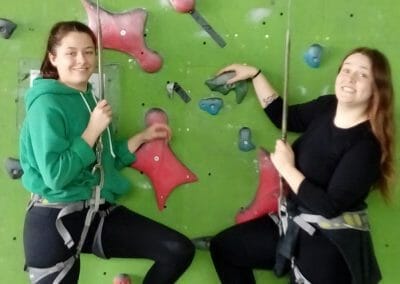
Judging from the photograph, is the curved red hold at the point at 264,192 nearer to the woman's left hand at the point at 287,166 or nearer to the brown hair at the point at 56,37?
the woman's left hand at the point at 287,166

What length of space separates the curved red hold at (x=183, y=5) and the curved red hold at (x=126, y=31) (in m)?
0.11

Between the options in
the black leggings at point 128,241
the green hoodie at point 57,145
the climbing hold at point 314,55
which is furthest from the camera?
the climbing hold at point 314,55

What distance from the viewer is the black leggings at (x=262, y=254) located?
1505mm

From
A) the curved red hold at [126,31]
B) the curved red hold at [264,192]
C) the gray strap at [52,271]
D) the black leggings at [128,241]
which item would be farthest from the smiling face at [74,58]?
the curved red hold at [264,192]

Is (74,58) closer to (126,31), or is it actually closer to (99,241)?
(126,31)

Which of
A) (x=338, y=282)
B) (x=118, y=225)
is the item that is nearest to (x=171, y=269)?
(x=118, y=225)

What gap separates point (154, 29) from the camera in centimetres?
179

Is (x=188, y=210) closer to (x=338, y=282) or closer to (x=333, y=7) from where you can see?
(x=338, y=282)

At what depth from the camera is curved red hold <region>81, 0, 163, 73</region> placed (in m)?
1.77

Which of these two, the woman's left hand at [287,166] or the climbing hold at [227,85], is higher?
the climbing hold at [227,85]

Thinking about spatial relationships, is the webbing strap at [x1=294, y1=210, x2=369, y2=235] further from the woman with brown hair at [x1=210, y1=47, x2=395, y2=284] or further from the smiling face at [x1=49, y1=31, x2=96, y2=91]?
the smiling face at [x1=49, y1=31, x2=96, y2=91]

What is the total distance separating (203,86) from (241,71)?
144 mm

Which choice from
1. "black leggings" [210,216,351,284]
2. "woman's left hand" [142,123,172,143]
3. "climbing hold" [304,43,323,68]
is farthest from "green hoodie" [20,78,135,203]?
"climbing hold" [304,43,323,68]

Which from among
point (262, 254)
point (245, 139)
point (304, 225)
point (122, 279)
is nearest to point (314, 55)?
point (245, 139)
